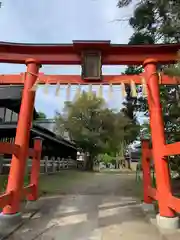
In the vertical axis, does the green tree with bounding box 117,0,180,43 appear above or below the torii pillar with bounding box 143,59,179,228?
above

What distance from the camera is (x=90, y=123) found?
84.7 feet

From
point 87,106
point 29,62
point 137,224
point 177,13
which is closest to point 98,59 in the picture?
point 29,62

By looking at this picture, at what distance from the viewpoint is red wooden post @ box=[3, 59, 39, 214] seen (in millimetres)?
4895

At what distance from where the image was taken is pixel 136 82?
5.96 meters

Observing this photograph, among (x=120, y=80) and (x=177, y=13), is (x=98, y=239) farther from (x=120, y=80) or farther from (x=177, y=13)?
(x=177, y=13)

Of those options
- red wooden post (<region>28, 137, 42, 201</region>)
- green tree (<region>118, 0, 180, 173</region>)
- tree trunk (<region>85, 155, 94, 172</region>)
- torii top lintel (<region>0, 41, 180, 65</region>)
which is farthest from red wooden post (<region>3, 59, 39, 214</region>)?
tree trunk (<region>85, 155, 94, 172</region>)

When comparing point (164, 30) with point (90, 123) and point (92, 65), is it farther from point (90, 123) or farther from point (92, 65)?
point (90, 123)

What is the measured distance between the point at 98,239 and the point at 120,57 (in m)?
3.93

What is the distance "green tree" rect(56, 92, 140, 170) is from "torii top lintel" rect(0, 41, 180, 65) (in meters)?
18.8

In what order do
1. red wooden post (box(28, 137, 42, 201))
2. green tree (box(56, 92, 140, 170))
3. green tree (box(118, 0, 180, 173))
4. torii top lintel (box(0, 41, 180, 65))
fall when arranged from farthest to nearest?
green tree (box(56, 92, 140, 170)), green tree (box(118, 0, 180, 173)), red wooden post (box(28, 137, 42, 201)), torii top lintel (box(0, 41, 180, 65))

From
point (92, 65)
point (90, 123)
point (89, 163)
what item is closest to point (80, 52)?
point (92, 65)

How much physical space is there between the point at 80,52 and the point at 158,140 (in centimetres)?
264

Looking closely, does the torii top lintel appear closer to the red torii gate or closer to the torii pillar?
the red torii gate

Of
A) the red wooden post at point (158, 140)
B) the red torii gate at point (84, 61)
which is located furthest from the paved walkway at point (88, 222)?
the red torii gate at point (84, 61)
